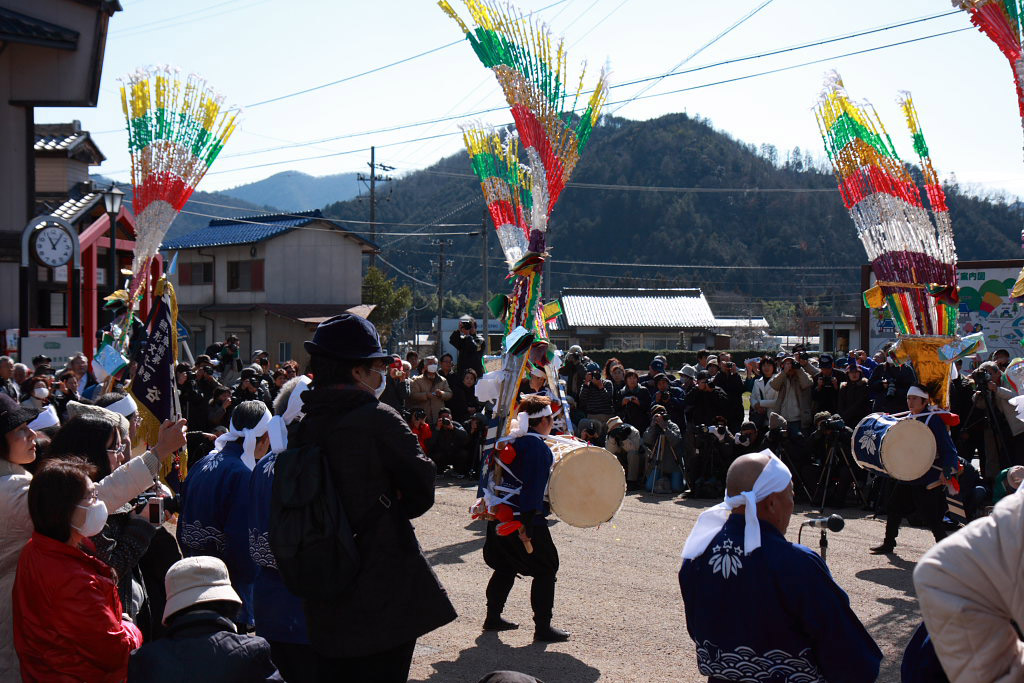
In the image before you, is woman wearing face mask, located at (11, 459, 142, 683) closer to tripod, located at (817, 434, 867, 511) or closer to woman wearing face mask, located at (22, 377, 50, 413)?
→ woman wearing face mask, located at (22, 377, 50, 413)

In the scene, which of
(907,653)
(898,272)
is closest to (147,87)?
(898,272)

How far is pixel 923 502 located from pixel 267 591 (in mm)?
5867

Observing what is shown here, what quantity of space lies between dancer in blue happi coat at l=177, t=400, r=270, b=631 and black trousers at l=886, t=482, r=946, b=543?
563cm

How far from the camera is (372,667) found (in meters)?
2.99

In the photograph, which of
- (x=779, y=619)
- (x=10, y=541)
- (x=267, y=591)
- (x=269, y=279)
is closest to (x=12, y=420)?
(x=10, y=541)

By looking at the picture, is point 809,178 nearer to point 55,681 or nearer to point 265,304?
point 265,304

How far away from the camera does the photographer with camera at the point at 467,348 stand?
12.7m

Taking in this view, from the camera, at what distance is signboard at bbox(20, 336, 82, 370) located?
48.1 feet

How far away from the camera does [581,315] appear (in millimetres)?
39594

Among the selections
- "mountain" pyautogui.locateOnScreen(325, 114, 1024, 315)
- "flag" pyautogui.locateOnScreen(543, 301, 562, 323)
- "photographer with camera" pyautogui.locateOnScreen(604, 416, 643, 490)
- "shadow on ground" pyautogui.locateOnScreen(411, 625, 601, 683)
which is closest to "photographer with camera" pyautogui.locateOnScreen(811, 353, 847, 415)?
"photographer with camera" pyautogui.locateOnScreen(604, 416, 643, 490)

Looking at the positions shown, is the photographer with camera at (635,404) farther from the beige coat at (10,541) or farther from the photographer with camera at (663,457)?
the beige coat at (10,541)

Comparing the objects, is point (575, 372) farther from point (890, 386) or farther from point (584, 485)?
point (584, 485)

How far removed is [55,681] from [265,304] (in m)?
30.2

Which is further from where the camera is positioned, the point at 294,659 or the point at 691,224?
the point at 691,224
